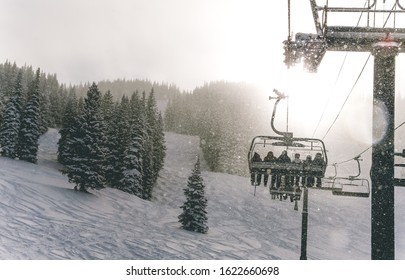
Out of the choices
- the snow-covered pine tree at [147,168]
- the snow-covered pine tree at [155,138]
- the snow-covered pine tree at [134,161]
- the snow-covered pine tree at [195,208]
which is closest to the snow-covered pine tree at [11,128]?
the snow-covered pine tree at [134,161]

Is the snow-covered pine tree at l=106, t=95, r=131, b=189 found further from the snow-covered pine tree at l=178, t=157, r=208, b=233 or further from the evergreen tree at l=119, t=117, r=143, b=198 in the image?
the snow-covered pine tree at l=178, t=157, r=208, b=233

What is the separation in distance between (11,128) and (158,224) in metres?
23.6

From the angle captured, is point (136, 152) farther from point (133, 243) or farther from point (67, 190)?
point (133, 243)

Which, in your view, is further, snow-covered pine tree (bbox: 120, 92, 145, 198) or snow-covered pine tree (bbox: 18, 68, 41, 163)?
snow-covered pine tree (bbox: 18, 68, 41, 163)

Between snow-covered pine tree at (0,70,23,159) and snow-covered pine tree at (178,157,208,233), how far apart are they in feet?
80.2

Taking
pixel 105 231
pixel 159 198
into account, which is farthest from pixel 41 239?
pixel 159 198

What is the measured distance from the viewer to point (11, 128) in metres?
46.1

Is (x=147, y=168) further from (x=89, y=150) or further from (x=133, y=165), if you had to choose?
(x=89, y=150)

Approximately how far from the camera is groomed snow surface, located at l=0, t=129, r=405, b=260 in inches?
909

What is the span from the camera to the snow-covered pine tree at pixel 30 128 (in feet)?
155

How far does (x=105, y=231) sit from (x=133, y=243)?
9.58 feet

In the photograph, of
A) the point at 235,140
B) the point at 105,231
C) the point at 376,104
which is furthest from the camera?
the point at 235,140

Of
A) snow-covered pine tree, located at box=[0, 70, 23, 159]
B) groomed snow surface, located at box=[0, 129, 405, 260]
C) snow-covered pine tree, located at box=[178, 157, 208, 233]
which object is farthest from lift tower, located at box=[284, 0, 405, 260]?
snow-covered pine tree, located at box=[0, 70, 23, 159]
